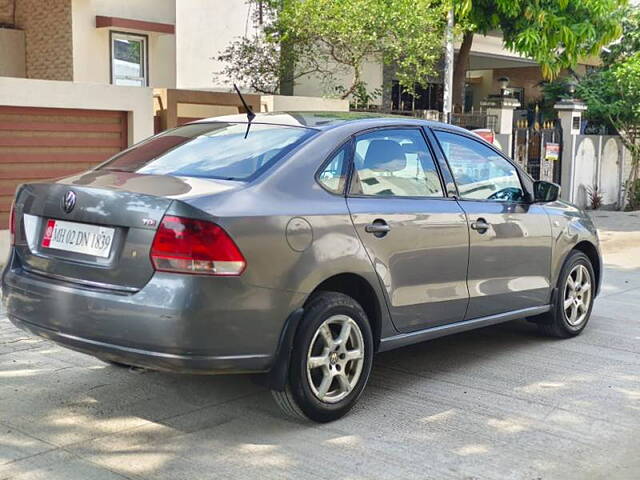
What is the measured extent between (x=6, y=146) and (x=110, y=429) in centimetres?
553

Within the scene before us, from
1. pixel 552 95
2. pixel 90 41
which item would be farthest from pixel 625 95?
pixel 90 41

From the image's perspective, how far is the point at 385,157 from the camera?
5.32 meters

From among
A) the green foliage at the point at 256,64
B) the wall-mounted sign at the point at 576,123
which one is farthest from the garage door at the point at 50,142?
the wall-mounted sign at the point at 576,123

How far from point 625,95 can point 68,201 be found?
16243mm

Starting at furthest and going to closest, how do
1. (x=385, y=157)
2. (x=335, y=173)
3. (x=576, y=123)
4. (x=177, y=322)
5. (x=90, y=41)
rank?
(x=576, y=123) → (x=90, y=41) → (x=385, y=157) → (x=335, y=173) → (x=177, y=322)

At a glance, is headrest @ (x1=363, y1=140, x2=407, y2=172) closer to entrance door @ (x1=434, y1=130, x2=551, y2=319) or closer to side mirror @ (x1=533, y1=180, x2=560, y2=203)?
entrance door @ (x1=434, y1=130, x2=551, y2=319)

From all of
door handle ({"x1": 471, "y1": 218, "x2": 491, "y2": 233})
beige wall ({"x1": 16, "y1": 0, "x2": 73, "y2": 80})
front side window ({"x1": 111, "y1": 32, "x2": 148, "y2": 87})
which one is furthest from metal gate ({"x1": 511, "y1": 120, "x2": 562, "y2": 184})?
door handle ({"x1": 471, "y1": 218, "x2": 491, "y2": 233})

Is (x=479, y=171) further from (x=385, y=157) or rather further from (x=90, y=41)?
(x=90, y=41)

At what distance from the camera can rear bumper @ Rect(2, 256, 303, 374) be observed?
4102 mm

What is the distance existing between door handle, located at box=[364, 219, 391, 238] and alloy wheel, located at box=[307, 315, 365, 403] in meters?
0.52

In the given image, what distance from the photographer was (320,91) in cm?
1650

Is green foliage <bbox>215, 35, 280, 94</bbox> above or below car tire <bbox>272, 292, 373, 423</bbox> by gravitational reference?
above

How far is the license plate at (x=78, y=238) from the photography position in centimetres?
434

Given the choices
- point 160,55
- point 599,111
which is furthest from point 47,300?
point 599,111
